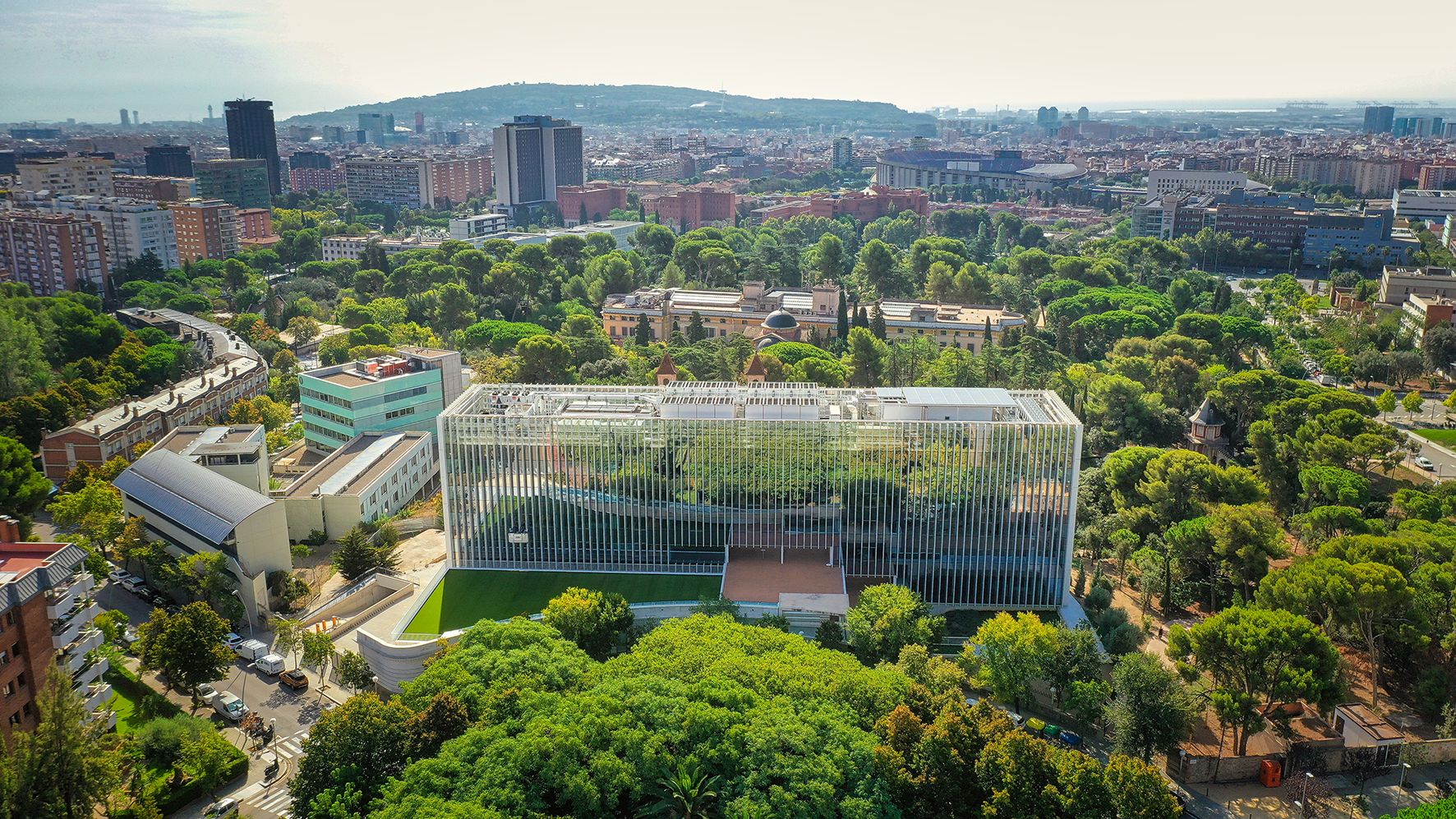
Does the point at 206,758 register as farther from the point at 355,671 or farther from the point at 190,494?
the point at 190,494

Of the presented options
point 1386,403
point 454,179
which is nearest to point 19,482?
point 1386,403

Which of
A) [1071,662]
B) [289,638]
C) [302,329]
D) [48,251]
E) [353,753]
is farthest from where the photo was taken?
[48,251]

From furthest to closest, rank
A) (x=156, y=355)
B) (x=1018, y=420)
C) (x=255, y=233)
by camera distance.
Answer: (x=255, y=233), (x=156, y=355), (x=1018, y=420)

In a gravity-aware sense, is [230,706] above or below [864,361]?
below

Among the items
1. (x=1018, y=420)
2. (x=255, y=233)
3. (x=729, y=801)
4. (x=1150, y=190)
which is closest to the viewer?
(x=729, y=801)

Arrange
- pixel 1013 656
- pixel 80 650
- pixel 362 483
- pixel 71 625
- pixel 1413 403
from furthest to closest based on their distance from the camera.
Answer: pixel 1413 403
pixel 362 483
pixel 1013 656
pixel 80 650
pixel 71 625

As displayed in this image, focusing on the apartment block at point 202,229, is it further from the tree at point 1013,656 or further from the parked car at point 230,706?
the tree at point 1013,656

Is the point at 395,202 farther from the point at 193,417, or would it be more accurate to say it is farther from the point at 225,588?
the point at 225,588

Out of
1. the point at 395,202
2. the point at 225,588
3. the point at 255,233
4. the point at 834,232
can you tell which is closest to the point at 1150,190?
the point at 834,232
